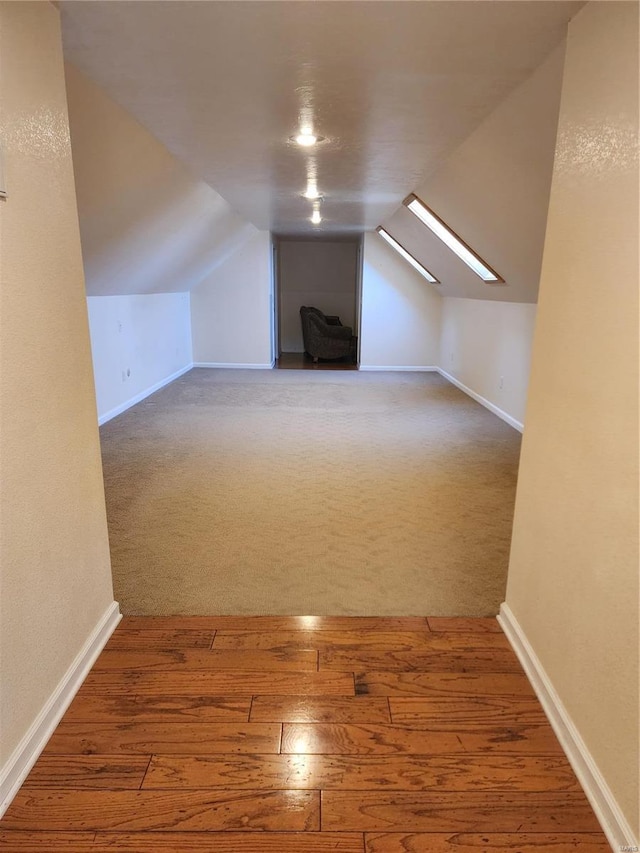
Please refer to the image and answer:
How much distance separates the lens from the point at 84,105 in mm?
2084

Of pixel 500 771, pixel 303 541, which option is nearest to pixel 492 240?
pixel 303 541

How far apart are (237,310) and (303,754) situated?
250 inches

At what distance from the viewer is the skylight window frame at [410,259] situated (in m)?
6.23

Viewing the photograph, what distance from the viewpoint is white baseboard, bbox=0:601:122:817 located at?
1235 millimetres

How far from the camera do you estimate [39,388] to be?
136 cm

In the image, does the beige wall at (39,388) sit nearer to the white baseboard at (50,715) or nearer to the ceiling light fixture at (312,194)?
the white baseboard at (50,715)

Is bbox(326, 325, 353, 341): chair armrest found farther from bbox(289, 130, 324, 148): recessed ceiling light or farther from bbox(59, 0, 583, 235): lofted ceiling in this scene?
bbox(289, 130, 324, 148): recessed ceiling light

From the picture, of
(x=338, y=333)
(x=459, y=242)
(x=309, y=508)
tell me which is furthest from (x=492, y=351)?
(x=338, y=333)

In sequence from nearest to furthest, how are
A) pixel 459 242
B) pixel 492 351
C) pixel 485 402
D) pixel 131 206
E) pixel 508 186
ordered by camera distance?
pixel 508 186, pixel 131 206, pixel 459 242, pixel 492 351, pixel 485 402

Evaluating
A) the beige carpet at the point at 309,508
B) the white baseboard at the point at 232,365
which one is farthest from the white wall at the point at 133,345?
the white baseboard at the point at 232,365

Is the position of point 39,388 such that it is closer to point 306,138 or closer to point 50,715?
point 50,715

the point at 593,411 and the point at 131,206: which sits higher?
the point at 131,206

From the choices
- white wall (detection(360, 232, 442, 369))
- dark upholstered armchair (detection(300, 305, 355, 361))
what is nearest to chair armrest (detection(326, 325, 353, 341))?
dark upholstered armchair (detection(300, 305, 355, 361))

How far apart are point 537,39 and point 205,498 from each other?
95.6 inches
